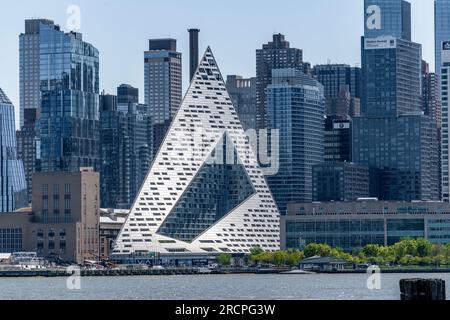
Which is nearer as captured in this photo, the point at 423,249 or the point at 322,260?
A: the point at 322,260

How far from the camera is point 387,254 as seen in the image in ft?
531

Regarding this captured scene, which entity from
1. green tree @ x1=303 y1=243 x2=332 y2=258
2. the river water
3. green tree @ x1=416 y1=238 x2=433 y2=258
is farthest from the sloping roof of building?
the river water

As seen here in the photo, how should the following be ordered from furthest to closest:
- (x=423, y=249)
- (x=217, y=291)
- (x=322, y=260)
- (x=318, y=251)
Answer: (x=318, y=251), (x=423, y=249), (x=322, y=260), (x=217, y=291)

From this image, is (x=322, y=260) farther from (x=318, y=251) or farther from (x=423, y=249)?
(x=423, y=249)

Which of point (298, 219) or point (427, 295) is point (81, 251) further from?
point (427, 295)

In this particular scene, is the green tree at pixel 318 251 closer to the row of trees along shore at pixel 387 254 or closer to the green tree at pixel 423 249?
the row of trees along shore at pixel 387 254

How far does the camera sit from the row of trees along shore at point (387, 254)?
526ft

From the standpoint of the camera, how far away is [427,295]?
49.5 feet

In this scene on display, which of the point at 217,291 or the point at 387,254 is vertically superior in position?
the point at 217,291

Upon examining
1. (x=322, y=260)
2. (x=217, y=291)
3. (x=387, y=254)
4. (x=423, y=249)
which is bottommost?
(x=322, y=260)

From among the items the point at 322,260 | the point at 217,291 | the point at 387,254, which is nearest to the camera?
the point at 217,291

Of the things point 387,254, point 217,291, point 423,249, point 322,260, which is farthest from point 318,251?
point 217,291

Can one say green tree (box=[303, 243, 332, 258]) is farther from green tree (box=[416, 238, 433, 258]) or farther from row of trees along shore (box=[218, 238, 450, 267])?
green tree (box=[416, 238, 433, 258])

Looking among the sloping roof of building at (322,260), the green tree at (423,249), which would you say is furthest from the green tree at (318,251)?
the green tree at (423,249)
